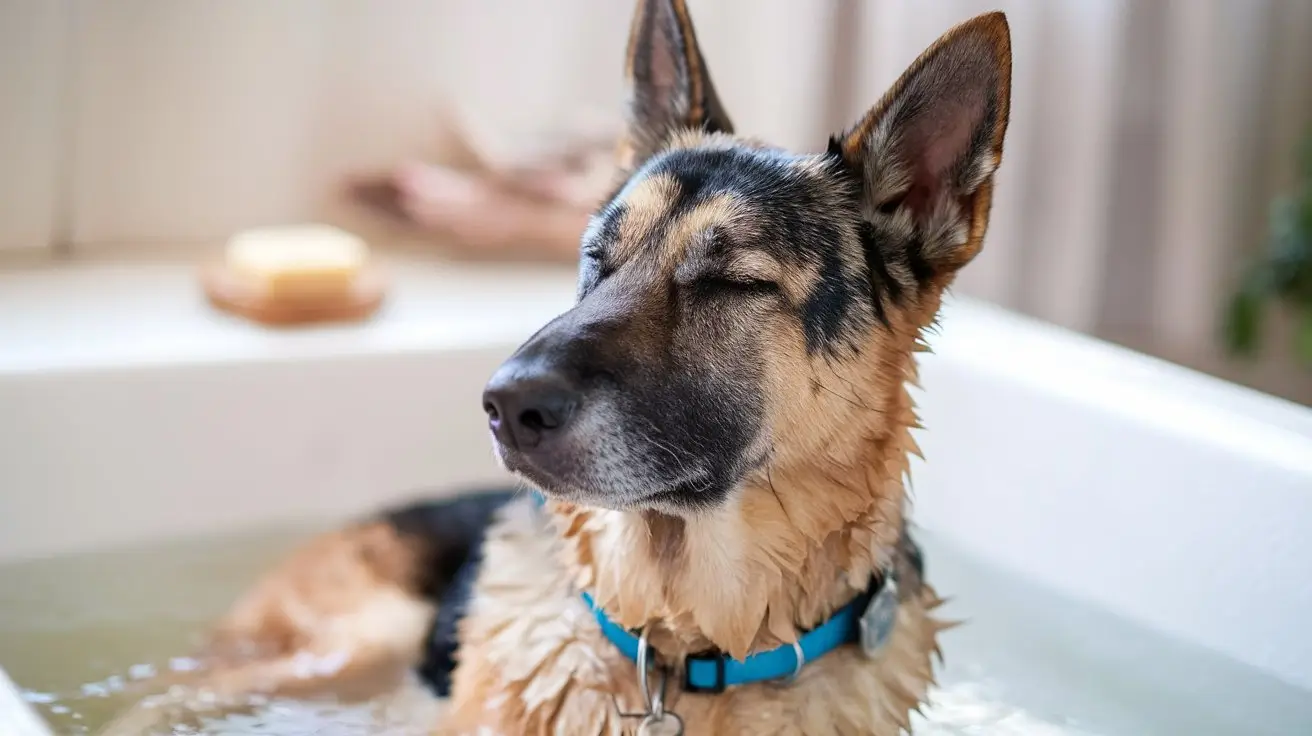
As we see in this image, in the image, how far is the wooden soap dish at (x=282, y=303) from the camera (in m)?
2.33

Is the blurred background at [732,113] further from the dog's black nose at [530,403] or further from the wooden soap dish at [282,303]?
the dog's black nose at [530,403]

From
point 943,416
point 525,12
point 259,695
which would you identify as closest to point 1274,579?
point 943,416

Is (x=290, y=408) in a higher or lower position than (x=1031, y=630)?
higher

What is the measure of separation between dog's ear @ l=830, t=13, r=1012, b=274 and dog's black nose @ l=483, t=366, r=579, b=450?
1.40 feet

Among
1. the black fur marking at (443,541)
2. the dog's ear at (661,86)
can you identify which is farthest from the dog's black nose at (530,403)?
the black fur marking at (443,541)

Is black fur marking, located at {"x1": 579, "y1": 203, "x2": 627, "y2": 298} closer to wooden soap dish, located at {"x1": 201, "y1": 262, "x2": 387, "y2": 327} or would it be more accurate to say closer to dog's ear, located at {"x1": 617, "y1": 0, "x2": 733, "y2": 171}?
dog's ear, located at {"x1": 617, "y1": 0, "x2": 733, "y2": 171}

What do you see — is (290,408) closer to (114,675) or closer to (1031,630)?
(114,675)

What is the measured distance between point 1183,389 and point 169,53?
6.87ft

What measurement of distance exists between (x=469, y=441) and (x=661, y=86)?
3.74ft

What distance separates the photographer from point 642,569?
4.33 ft

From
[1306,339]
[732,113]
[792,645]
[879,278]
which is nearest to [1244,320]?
[1306,339]

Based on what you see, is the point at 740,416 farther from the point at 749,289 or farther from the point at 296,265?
the point at 296,265

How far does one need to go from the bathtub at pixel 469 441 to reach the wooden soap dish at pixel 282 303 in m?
0.04

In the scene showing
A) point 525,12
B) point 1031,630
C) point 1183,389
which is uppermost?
point 525,12
